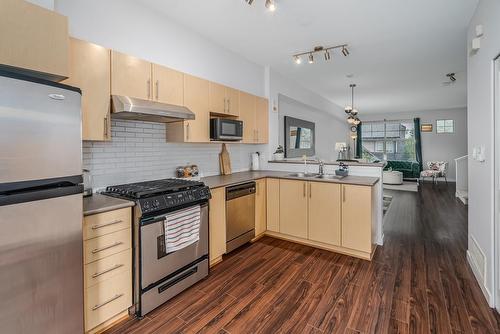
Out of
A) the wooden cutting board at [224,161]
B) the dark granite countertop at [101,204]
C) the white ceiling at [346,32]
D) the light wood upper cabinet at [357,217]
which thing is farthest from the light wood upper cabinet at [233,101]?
the dark granite countertop at [101,204]

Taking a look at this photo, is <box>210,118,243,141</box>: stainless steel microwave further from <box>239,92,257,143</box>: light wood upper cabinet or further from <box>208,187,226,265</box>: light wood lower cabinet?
<box>208,187,226,265</box>: light wood lower cabinet

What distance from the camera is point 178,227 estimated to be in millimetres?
2211

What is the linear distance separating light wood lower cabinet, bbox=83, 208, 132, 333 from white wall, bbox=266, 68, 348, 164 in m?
2.96

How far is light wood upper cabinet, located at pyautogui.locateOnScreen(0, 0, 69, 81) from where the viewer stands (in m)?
1.38

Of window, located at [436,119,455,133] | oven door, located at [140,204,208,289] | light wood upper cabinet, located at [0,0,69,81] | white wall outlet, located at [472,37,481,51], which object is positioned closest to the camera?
light wood upper cabinet, located at [0,0,69,81]

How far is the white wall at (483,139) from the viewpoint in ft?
6.80

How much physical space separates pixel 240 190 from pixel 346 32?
238 centimetres

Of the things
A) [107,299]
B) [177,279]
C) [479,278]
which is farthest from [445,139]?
[107,299]

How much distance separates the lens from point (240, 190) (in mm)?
3176

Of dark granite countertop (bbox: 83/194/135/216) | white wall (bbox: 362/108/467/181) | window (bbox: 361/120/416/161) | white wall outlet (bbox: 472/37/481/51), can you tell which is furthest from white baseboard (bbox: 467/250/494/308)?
white wall (bbox: 362/108/467/181)

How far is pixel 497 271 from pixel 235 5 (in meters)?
3.32

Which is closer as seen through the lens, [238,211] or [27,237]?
[27,237]

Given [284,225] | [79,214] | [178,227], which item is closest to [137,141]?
[178,227]

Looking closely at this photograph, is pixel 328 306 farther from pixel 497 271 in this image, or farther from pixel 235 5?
pixel 235 5
